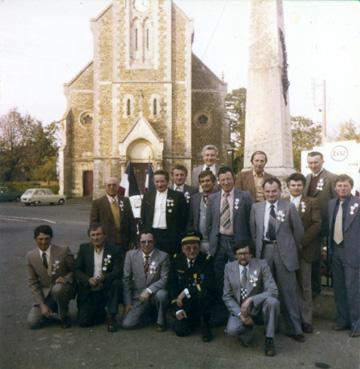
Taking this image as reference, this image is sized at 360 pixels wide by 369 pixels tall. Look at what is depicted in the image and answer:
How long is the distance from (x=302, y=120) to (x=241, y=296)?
1226 inches

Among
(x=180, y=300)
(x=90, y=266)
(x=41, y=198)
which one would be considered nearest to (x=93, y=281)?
(x=90, y=266)

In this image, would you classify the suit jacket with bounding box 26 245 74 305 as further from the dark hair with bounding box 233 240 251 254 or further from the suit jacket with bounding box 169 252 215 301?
the dark hair with bounding box 233 240 251 254

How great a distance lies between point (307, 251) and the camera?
4.98 m

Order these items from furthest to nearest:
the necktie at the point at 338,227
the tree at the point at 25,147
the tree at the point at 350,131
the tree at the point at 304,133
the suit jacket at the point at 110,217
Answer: the tree at the point at 25,147 → the tree at the point at 304,133 → the tree at the point at 350,131 → the suit jacket at the point at 110,217 → the necktie at the point at 338,227

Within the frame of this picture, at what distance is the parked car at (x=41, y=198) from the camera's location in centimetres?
2862

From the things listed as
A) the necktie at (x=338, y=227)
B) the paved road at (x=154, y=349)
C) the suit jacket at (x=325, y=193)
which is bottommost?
the paved road at (x=154, y=349)

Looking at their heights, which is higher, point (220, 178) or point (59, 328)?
point (220, 178)

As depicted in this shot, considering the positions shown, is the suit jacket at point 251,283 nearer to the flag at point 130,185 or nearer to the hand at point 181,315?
the hand at point 181,315

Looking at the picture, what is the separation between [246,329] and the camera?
449 centimetres

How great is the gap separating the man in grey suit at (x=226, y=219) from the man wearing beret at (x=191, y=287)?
20cm

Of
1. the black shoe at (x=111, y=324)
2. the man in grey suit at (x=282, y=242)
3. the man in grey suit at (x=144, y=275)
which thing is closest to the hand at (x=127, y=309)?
the man in grey suit at (x=144, y=275)

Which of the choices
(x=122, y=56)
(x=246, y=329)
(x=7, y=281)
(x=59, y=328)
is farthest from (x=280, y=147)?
(x=122, y=56)

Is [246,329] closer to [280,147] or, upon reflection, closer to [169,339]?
[169,339]

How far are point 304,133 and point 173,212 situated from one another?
30206 mm
